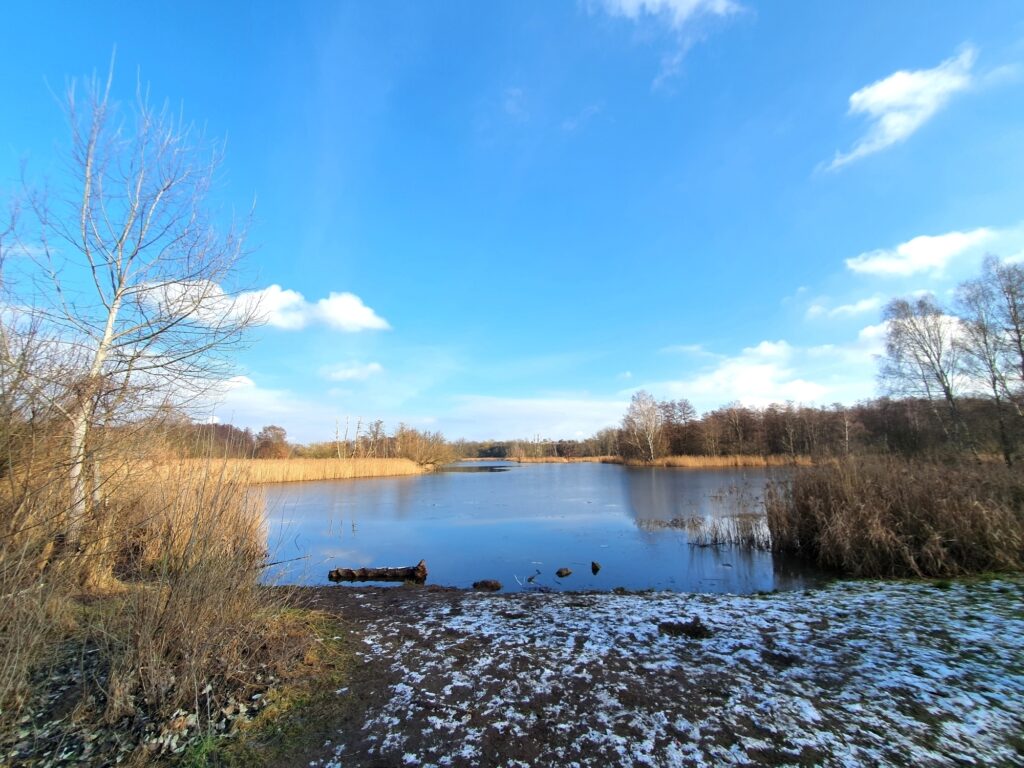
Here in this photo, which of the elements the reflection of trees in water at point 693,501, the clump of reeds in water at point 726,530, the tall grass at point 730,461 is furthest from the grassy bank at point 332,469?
the tall grass at point 730,461

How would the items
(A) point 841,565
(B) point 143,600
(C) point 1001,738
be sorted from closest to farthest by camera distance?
(C) point 1001,738 < (B) point 143,600 < (A) point 841,565

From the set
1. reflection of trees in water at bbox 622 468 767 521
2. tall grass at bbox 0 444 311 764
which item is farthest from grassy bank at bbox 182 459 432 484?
tall grass at bbox 0 444 311 764

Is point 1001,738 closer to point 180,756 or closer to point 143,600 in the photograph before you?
point 180,756

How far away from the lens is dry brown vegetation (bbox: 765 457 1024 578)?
7.34 meters

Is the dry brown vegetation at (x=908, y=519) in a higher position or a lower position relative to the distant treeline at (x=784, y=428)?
lower

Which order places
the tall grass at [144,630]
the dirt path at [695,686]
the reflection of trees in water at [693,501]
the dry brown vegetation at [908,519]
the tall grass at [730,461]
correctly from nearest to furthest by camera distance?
the dirt path at [695,686]
the tall grass at [144,630]
the dry brown vegetation at [908,519]
the reflection of trees in water at [693,501]
the tall grass at [730,461]

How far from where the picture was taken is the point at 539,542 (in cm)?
1197

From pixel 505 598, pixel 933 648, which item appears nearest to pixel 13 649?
pixel 505 598

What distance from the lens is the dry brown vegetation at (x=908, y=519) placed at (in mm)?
7340

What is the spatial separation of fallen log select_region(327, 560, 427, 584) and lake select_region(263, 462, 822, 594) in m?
0.22

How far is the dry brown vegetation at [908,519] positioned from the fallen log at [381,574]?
7.64 m

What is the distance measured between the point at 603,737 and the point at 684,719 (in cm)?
55

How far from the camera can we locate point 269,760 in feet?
8.79

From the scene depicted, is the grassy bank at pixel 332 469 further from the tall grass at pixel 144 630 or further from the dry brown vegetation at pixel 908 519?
the dry brown vegetation at pixel 908 519
